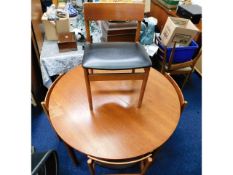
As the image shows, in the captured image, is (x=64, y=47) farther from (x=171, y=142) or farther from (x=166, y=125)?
(x=171, y=142)

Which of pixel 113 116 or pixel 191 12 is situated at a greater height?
pixel 191 12

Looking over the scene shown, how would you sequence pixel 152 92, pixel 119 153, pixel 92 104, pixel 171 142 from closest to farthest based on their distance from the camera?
pixel 119 153 → pixel 92 104 → pixel 152 92 → pixel 171 142

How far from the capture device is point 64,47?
1785mm

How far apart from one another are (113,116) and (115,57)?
0.38 meters

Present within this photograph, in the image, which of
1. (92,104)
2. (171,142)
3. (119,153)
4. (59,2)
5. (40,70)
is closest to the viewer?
(119,153)

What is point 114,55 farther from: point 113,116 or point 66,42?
point 66,42

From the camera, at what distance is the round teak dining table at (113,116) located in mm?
1050

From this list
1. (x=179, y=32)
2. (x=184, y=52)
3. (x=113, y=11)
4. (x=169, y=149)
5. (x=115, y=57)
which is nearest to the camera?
(x=115, y=57)

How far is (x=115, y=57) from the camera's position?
1148mm

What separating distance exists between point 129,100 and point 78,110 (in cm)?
36

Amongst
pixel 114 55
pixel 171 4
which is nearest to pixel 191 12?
pixel 171 4

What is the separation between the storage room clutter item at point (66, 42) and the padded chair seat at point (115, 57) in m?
0.55

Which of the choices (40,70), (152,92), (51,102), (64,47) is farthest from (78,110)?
(40,70)

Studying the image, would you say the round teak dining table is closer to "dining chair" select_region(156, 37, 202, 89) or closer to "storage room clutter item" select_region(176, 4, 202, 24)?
"dining chair" select_region(156, 37, 202, 89)
